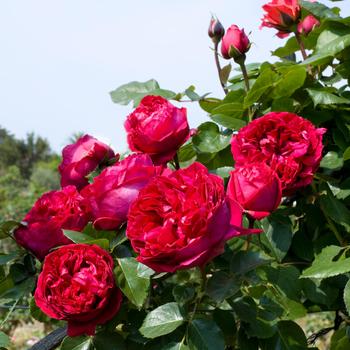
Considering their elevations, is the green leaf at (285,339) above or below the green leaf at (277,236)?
below

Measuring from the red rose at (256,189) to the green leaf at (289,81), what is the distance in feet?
0.92

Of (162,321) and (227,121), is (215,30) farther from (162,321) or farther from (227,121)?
(162,321)

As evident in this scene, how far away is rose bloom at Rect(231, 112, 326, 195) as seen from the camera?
83 centimetres

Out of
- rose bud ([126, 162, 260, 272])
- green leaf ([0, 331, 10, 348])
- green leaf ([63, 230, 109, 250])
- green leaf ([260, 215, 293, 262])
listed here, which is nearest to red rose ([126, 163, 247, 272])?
rose bud ([126, 162, 260, 272])

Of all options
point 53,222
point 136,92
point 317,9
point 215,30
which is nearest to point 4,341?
point 53,222

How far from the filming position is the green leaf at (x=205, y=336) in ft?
2.29

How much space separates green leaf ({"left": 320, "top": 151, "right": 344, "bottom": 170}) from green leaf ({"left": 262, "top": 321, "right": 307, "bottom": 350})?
0.29 m

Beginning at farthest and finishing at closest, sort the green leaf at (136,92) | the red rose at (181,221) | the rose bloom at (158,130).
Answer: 1. the green leaf at (136,92)
2. the rose bloom at (158,130)
3. the red rose at (181,221)

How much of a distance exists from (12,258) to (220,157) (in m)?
0.37

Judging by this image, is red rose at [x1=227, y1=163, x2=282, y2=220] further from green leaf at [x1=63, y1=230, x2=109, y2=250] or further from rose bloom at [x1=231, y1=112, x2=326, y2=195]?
green leaf at [x1=63, y1=230, x2=109, y2=250]

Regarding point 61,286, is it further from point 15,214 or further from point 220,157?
point 15,214

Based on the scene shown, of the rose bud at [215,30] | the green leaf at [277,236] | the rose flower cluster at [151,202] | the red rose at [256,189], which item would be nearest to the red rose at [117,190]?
the rose flower cluster at [151,202]

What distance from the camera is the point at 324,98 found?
984 mm

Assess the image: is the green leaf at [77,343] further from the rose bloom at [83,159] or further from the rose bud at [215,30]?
the rose bud at [215,30]
